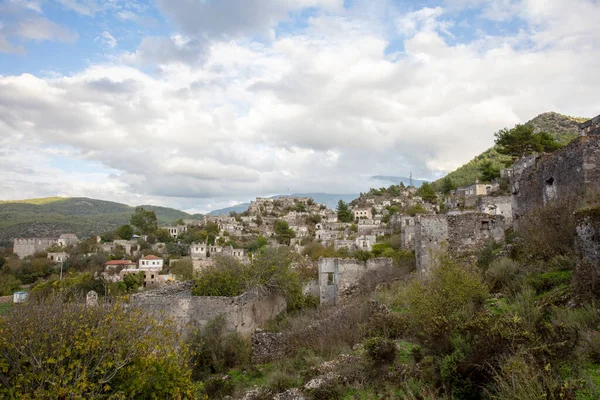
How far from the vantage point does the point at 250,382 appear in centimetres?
1033

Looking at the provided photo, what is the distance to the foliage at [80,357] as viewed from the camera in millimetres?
6039

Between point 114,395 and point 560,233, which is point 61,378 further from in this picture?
point 560,233

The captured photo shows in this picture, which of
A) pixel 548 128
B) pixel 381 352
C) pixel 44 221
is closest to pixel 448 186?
pixel 548 128

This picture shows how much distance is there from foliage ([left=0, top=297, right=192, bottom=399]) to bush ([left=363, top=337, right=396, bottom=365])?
11.0 feet

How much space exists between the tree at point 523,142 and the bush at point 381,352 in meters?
38.8

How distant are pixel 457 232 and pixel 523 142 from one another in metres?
31.7

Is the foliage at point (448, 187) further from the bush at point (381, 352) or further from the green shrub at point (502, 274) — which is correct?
the bush at point (381, 352)

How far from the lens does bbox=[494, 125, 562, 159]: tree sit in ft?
131

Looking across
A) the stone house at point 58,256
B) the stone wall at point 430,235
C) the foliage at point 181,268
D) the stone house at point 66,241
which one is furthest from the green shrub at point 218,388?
the stone house at point 66,241

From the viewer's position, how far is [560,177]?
11.1 meters

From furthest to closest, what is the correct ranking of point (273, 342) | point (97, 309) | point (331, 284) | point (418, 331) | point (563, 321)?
point (331, 284)
point (273, 342)
point (418, 331)
point (97, 309)
point (563, 321)

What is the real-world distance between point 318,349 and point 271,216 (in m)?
109

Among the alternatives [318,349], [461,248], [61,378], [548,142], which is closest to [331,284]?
[461,248]

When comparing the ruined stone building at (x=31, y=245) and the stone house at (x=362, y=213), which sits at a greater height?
the stone house at (x=362, y=213)
